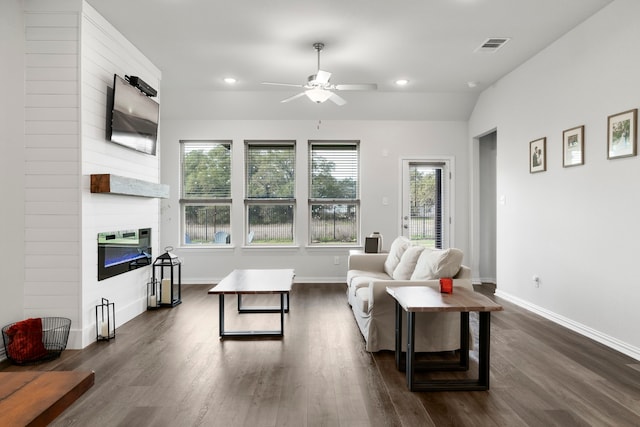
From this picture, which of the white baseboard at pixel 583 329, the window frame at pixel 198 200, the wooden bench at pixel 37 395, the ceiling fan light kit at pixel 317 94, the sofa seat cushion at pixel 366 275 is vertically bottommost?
the white baseboard at pixel 583 329

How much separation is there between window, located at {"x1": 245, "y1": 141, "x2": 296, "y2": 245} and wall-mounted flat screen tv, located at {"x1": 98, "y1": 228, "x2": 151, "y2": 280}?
2105mm

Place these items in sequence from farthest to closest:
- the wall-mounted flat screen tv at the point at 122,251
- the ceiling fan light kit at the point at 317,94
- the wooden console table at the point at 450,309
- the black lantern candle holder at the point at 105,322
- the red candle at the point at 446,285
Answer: the ceiling fan light kit at the point at 317,94 → the wall-mounted flat screen tv at the point at 122,251 → the black lantern candle holder at the point at 105,322 → the red candle at the point at 446,285 → the wooden console table at the point at 450,309

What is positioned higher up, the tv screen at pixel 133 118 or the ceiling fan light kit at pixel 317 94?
the ceiling fan light kit at pixel 317 94

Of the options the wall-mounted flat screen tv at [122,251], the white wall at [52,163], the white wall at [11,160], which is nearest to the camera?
the white wall at [11,160]

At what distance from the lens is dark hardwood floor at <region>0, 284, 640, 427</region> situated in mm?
2195

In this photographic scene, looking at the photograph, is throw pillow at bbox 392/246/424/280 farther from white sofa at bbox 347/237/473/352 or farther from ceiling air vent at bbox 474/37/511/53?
ceiling air vent at bbox 474/37/511/53

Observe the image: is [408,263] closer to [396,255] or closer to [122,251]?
[396,255]

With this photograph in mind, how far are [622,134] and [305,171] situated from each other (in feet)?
13.8

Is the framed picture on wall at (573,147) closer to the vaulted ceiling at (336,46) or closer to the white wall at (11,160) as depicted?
the vaulted ceiling at (336,46)

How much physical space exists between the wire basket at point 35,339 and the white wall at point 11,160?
0.47ft

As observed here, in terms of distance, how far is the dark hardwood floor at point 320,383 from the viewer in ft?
7.20

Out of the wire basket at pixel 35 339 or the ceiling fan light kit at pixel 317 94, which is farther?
the ceiling fan light kit at pixel 317 94

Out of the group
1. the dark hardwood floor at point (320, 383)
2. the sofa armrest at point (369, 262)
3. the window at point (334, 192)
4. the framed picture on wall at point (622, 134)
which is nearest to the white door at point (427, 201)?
the window at point (334, 192)

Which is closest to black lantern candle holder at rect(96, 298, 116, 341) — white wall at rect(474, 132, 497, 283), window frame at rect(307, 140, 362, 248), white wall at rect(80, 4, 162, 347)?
white wall at rect(80, 4, 162, 347)
